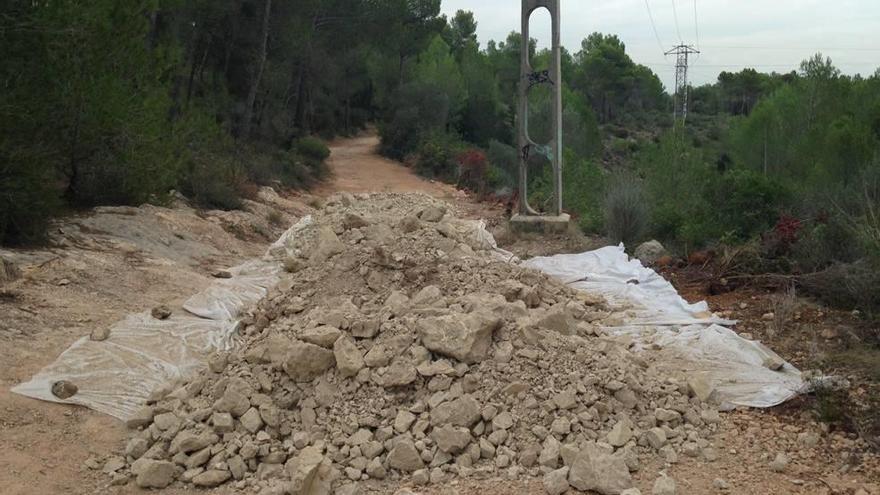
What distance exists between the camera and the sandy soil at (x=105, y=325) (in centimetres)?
378

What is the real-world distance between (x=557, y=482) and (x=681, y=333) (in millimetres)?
2380

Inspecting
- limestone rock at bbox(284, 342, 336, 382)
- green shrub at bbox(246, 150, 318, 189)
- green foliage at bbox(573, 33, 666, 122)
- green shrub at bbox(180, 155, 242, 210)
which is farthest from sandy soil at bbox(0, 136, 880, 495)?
green foliage at bbox(573, 33, 666, 122)

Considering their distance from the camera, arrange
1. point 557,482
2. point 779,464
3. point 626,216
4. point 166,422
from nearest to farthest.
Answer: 1. point 557,482
2. point 779,464
3. point 166,422
4. point 626,216

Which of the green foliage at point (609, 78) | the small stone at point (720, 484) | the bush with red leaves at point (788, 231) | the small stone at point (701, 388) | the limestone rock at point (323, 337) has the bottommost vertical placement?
the small stone at point (720, 484)

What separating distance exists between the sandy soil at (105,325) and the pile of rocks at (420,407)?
0.16 meters

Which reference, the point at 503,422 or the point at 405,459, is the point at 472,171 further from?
the point at 405,459

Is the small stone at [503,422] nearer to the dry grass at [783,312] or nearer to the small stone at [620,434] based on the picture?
the small stone at [620,434]

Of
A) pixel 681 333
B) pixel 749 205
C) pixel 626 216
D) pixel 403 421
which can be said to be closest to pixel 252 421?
pixel 403 421

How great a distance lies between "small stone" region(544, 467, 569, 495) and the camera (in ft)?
12.0

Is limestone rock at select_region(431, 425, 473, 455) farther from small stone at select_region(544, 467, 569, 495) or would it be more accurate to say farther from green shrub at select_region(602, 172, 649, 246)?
green shrub at select_region(602, 172, 649, 246)

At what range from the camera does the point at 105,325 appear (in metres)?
5.75

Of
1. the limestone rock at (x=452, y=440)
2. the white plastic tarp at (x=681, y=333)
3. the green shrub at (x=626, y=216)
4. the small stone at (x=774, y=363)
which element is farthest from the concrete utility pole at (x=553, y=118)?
the limestone rock at (x=452, y=440)

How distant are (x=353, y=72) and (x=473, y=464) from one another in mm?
29240

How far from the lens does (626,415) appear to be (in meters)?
4.21
